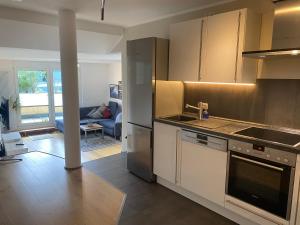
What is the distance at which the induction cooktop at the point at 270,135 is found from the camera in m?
2.17

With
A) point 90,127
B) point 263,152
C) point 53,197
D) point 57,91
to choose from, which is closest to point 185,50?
point 263,152

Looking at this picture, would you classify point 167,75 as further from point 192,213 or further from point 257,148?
point 192,213

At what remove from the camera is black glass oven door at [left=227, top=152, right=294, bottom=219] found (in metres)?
1.98

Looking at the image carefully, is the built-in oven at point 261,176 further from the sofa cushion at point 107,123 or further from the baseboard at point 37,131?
the baseboard at point 37,131

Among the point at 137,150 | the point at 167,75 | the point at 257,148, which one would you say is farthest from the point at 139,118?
the point at 257,148

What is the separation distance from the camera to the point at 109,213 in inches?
68.9

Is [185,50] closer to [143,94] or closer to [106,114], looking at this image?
[143,94]

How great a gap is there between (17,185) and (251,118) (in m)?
2.69

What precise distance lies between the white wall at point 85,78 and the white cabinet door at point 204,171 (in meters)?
5.26

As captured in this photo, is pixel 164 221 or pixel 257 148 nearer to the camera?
pixel 257 148

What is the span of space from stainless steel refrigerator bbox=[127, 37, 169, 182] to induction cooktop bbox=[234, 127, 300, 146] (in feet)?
4.11

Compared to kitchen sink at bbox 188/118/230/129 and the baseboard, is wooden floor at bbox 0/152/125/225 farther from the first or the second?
the baseboard

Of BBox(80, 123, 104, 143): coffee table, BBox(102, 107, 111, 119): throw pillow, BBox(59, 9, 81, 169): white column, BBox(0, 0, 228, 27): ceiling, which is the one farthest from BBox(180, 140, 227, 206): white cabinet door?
BBox(102, 107, 111, 119): throw pillow

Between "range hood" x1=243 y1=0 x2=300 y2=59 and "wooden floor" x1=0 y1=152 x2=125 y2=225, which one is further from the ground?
"range hood" x1=243 y1=0 x2=300 y2=59
